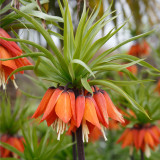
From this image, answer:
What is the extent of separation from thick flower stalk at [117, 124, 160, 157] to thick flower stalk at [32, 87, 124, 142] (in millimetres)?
758

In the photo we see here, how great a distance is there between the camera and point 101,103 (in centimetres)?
82

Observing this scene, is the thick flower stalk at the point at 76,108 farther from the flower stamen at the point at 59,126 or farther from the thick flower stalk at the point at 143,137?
the thick flower stalk at the point at 143,137

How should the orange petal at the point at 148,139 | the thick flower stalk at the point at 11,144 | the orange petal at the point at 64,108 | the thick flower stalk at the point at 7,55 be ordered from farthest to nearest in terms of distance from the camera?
the thick flower stalk at the point at 11,144 < the orange petal at the point at 148,139 < the thick flower stalk at the point at 7,55 < the orange petal at the point at 64,108

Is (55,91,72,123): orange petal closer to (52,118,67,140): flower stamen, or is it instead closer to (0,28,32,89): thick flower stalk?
(52,118,67,140): flower stamen

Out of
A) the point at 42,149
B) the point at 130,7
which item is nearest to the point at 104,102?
the point at 42,149

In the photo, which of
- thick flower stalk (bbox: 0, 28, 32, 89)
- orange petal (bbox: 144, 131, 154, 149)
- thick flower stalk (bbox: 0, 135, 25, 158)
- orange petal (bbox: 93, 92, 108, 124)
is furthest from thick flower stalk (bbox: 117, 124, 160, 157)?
thick flower stalk (bbox: 0, 28, 32, 89)

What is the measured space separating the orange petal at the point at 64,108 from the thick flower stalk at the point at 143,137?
85 centimetres

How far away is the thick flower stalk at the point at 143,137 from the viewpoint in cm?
153

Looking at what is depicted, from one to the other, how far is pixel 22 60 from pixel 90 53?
0.29 meters

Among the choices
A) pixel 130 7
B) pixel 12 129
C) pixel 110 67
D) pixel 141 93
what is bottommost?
pixel 12 129

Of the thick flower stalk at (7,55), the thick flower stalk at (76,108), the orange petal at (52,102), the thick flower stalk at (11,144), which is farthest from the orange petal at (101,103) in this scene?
the thick flower stalk at (11,144)

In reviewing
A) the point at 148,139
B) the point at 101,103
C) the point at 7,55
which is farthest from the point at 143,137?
the point at 7,55

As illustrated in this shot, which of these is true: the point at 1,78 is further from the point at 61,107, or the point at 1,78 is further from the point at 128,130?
the point at 128,130

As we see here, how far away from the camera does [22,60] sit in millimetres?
987
